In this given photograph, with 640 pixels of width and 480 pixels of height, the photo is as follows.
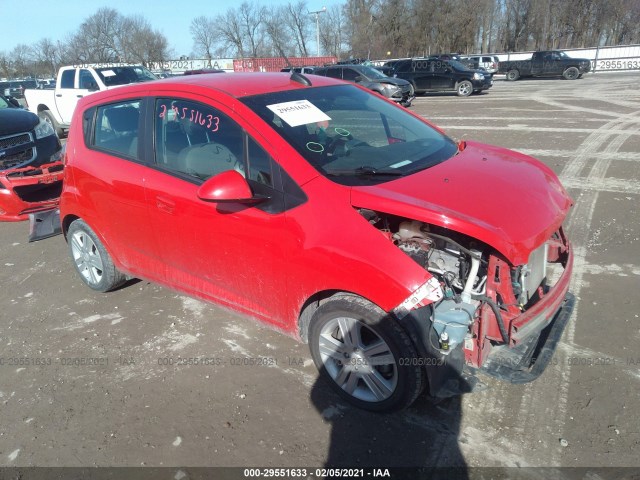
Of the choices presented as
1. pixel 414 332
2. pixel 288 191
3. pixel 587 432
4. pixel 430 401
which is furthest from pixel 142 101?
pixel 587 432

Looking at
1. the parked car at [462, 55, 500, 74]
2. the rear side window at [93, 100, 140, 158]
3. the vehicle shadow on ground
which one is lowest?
the vehicle shadow on ground

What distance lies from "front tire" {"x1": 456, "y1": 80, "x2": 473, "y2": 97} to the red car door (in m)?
20.7

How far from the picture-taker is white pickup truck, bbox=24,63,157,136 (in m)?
12.9

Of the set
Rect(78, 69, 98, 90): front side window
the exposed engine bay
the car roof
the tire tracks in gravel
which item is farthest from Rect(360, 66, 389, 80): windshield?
the exposed engine bay

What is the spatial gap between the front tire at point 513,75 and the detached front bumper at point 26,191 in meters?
30.2

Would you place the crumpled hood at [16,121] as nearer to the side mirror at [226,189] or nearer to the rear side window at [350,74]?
the side mirror at [226,189]

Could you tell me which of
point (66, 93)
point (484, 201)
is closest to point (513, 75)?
point (66, 93)

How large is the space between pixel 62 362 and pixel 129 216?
1171 mm

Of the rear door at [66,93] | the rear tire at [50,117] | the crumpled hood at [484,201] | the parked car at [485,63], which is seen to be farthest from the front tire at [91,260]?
the parked car at [485,63]

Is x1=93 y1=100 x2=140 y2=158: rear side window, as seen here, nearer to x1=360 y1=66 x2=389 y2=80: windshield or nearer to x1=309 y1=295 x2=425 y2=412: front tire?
x1=309 y1=295 x2=425 y2=412: front tire

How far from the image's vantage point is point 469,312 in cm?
244

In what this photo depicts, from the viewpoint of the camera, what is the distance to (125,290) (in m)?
4.50

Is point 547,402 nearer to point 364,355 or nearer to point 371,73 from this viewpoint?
point 364,355

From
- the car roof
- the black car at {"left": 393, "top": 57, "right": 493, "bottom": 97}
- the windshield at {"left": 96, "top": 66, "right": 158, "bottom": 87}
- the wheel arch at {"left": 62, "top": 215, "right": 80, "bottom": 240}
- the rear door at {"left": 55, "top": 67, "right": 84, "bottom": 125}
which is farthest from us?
the black car at {"left": 393, "top": 57, "right": 493, "bottom": 97}
